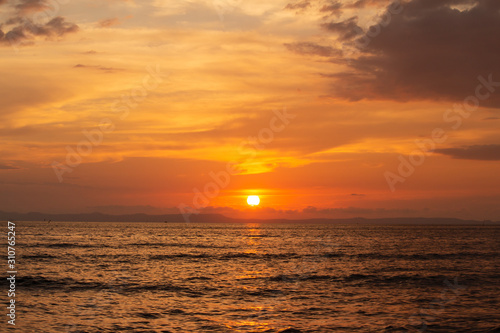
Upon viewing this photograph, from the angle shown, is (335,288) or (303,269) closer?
(335,288)

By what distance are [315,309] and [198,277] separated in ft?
64.4

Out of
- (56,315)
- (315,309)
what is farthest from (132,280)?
(315,309)

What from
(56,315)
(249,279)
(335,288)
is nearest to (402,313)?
(335,288)

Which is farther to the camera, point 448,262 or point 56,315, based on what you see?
point 448,262

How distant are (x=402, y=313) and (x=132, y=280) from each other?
27.5m

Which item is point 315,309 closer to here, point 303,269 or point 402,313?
point 402,313

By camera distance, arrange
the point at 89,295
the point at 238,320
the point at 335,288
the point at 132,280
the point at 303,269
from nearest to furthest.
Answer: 1. the point at 238,320
2. the point at 89,295
3. the point at 335,288
4. the point at 132,280
5. the point at 303,269

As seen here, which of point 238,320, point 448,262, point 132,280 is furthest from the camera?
point 448,262

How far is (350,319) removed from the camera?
28.1 m

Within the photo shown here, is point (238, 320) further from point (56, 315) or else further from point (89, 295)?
point (89, 295)

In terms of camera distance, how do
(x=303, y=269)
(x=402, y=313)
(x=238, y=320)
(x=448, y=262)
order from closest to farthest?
(x=238, y=320)
(x=402, y=313)
(x=303, y=269)
(x=448, y=262)

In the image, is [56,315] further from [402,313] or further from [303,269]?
[303,269]

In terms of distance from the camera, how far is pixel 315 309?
102 ft

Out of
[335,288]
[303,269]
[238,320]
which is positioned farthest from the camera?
[303,269]
